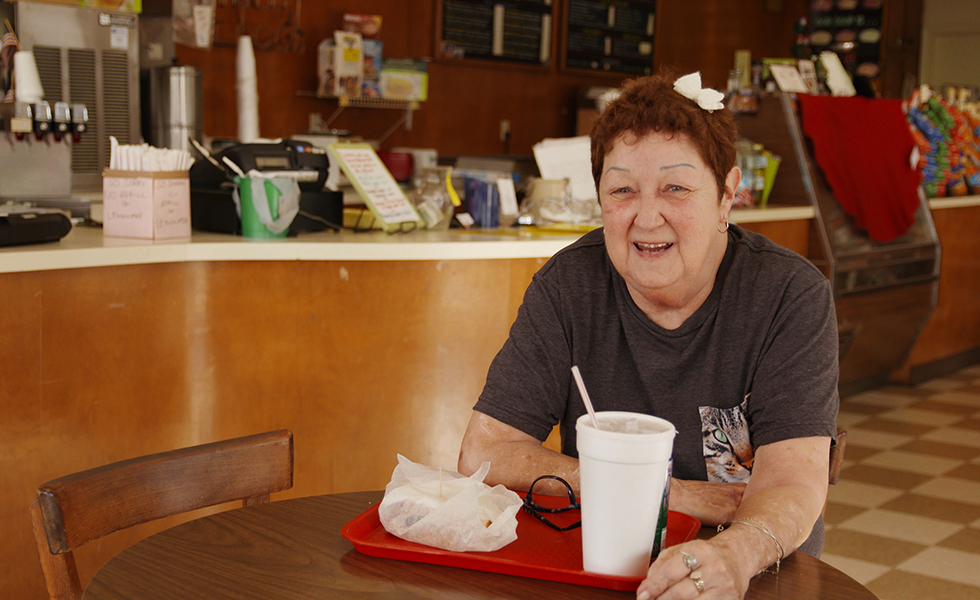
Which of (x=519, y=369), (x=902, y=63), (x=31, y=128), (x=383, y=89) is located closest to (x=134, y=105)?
(x=31, y=128)

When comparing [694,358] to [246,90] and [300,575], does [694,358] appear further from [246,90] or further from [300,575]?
[246,90]

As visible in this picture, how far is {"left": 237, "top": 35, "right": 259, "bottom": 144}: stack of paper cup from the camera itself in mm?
5051

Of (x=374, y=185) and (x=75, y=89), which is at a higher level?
(x=75, y=89)

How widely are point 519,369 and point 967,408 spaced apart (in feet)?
14.2

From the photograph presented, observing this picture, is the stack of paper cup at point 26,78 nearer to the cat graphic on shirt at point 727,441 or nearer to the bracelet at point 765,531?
the cat graphic on shirt at point 727,441

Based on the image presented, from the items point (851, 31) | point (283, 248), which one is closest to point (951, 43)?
point (851, 31)

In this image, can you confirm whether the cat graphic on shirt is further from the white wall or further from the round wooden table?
the white wall

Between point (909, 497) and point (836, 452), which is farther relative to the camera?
point (909, 497)

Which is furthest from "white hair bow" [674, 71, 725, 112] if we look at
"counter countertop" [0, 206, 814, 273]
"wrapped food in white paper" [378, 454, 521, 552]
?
"counter countertop" [0, 206, 814, 273]

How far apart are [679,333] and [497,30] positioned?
564cm

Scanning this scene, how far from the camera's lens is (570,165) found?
3.59 metres

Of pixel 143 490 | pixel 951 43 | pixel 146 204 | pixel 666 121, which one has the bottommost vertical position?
pixel 143 490

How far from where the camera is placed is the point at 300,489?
8.95 ft

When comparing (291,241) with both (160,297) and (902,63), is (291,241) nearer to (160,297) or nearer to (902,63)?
(160,297)
